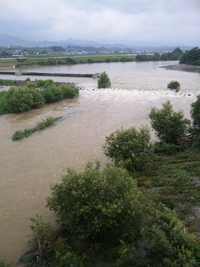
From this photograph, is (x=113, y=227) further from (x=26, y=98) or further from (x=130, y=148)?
(x=26, y=98)

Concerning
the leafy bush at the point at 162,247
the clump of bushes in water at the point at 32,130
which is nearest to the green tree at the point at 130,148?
the leafy bush at the point at 162,247

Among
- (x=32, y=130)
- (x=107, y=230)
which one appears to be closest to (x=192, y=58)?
(x=32, y=130)

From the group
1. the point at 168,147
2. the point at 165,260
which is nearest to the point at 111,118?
the point at 168,147

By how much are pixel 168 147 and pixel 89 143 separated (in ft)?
23.7

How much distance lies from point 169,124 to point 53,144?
1065 centimetres

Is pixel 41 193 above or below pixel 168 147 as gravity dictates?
below

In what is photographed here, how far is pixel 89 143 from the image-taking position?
71.4ft

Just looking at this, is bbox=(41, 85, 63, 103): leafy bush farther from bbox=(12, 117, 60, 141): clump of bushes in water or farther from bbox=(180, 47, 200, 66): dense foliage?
bbox=(180, 47, 200, 66): dense foliage

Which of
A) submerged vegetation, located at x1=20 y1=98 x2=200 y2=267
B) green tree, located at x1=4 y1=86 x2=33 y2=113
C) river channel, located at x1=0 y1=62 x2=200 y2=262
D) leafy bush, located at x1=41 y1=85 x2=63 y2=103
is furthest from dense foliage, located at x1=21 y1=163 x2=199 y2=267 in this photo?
leafy bush, located at x1=41 y1=85 x2=63 y2=103

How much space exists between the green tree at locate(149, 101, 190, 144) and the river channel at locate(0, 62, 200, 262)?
205 inches

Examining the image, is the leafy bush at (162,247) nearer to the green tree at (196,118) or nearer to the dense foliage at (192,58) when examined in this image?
the green tree at (196,118)

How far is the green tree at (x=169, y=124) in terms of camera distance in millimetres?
18703

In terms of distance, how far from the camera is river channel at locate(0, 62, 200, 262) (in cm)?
1306

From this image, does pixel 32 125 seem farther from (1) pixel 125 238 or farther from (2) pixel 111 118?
(1) pixel 125 238
